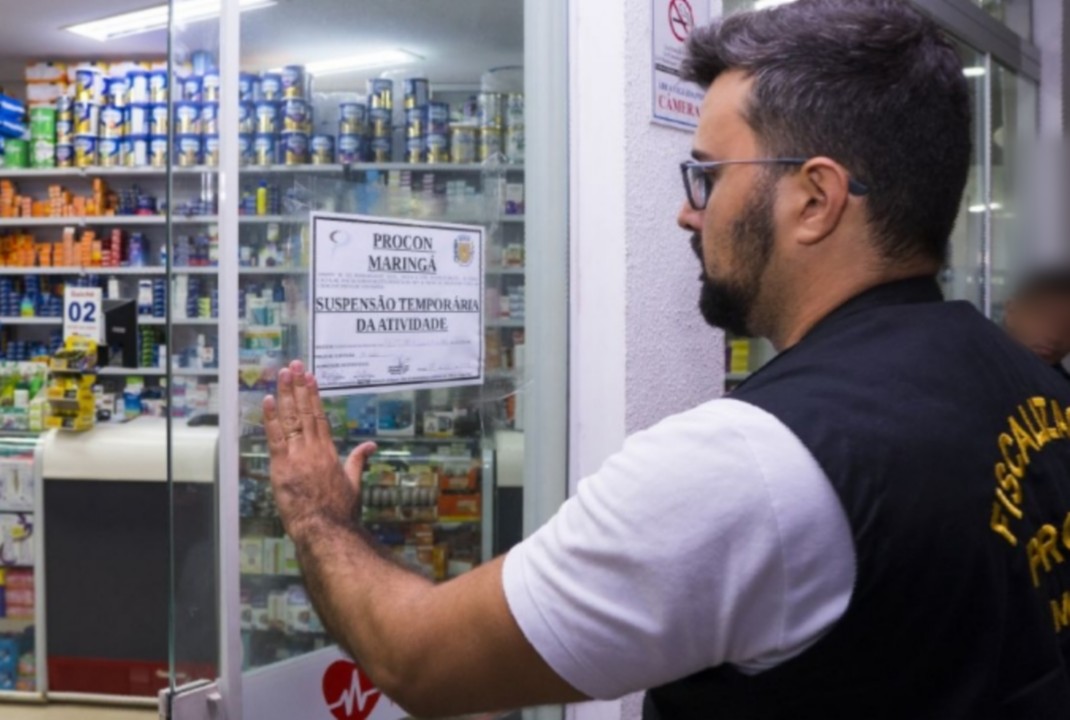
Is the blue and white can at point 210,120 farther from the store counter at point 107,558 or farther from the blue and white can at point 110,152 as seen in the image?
the blue and white can at point 110,152

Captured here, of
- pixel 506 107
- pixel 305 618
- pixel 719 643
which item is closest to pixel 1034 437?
pixel 719 643

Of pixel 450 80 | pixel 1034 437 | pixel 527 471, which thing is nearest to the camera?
pixel 1034 437

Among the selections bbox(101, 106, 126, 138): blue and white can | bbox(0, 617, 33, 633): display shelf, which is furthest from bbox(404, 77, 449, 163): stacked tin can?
bbox(101, 106, 126, 138): blue and white can

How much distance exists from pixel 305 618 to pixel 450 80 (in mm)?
930

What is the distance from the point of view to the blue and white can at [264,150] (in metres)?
1.59

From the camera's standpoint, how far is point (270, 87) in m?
1.61

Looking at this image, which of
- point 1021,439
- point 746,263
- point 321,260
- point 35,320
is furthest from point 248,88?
point 35,320

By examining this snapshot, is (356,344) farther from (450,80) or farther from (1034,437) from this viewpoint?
(1034,437)

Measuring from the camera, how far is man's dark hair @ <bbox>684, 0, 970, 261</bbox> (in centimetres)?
114

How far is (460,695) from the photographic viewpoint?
3.39ft

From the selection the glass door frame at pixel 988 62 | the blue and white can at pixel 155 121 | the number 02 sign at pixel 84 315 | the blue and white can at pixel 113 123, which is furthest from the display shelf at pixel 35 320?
the glass door frame at pixel 988 62

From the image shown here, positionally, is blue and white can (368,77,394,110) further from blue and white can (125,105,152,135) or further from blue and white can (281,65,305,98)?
blue and white can (125,105,152,135)

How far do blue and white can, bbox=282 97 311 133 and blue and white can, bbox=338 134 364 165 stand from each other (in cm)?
9

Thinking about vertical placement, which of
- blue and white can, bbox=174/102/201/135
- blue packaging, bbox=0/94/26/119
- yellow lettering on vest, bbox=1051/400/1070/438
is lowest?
yellow lettering on vest, bbox=1051/400/1070/438
